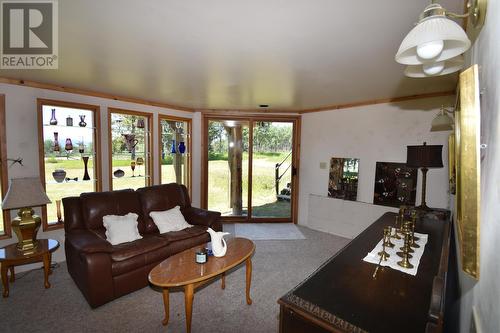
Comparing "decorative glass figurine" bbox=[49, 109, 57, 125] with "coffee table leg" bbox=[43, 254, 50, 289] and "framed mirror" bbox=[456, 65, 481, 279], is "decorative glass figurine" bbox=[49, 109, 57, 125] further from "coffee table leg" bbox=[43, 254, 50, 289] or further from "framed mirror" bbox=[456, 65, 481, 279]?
"framed mirror" bbox=[456, 65, 481, 279]

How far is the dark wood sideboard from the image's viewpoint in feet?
3.26

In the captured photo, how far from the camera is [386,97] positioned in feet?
12.5

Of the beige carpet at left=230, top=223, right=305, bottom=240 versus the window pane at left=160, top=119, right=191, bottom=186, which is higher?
the window pane at left=160, top=119, right=191, bottom=186

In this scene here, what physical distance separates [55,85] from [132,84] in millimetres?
1026

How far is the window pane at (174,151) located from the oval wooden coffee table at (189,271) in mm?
2590

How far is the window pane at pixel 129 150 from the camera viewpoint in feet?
13.4

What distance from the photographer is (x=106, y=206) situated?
3170 mm

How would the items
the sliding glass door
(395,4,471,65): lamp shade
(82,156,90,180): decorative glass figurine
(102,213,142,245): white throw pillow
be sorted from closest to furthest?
(395,4,471,65): lamp shade → (102,213,142,245): white throw pillow → (82,156,90,180): decorative glass figurine → the sliding glass door

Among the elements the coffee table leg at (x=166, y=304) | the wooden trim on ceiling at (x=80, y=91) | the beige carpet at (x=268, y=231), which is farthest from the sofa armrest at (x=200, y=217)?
the wooden trim on ceiling at (x=80, y=91)

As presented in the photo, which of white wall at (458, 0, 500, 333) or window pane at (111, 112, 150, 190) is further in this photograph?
window pane at (111, 112, 150, 190)

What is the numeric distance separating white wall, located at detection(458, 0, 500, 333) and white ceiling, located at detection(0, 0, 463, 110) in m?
0.70

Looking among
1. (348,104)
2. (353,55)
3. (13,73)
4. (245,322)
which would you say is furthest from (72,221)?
(348,104)

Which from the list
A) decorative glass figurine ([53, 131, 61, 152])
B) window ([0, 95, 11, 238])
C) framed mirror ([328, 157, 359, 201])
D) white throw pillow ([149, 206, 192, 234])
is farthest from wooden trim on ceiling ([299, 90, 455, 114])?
window ([0, 95, 11, 238])

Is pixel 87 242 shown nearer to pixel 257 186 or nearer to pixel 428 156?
pixel 257 186
